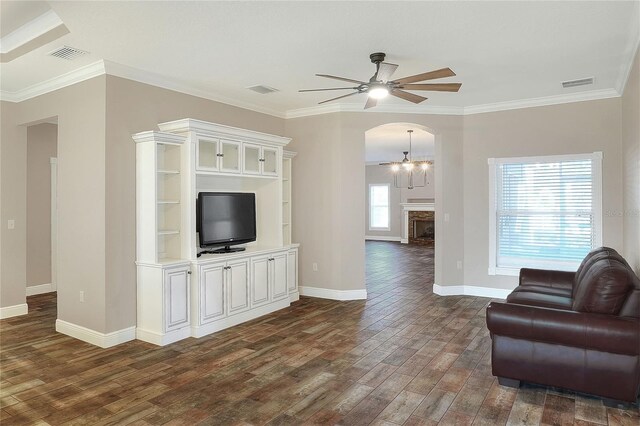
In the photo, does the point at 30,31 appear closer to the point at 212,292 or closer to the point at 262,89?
the point at 262,89

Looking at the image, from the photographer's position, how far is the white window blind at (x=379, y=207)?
579 inches

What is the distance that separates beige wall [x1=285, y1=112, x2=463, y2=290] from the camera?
19.6 feet

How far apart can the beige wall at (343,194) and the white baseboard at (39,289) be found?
3908 mm

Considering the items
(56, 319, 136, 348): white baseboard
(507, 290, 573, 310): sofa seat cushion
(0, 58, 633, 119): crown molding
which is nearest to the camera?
(507, 290, 573, 310): sofa seat cushion

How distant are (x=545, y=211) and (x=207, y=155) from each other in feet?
15.2

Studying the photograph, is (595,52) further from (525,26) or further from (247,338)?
(247,338)

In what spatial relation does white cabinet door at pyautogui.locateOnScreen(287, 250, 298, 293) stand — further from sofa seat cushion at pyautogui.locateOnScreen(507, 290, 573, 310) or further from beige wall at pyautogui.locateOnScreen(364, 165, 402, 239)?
beige wall at pyautogui.locateOnScreen(364, 165, 402, 239)

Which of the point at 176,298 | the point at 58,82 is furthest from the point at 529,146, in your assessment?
the point at 58,82

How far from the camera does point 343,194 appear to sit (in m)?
6.00

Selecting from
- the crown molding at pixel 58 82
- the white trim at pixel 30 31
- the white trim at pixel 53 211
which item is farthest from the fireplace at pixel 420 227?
the white trim at pixel 30 31

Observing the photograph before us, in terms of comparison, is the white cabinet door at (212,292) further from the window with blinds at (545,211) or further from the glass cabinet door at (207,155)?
the window with blinds at (545,211)

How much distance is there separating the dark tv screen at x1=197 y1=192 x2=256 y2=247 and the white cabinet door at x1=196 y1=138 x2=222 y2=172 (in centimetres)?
35

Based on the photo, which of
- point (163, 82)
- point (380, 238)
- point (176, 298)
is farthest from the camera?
point (380, 238)

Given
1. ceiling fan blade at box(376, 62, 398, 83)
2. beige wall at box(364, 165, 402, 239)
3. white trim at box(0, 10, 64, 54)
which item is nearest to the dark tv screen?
white trim at box(0, 10, 64, 54)
